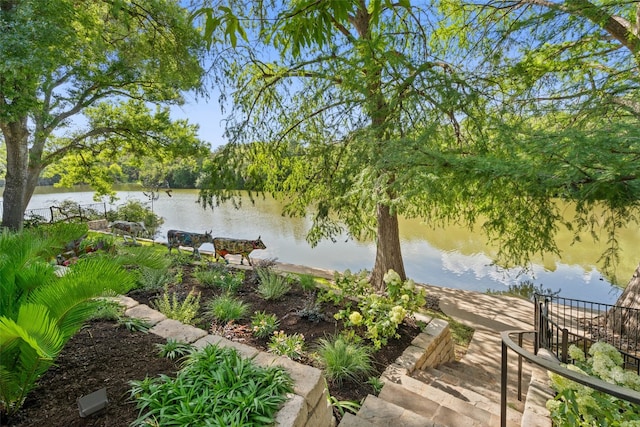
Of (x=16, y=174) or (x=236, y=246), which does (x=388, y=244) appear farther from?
(x=16, y=174)

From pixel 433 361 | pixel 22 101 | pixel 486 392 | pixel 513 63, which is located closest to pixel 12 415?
pixel 433 361

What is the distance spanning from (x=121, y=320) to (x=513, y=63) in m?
5.67

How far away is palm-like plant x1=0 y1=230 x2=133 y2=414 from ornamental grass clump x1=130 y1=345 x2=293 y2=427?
1.60 feet

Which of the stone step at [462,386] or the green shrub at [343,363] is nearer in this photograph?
the green shrub at [343,363]

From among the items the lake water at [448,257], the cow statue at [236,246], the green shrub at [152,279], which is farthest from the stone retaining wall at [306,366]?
the cow statue at [236,246]

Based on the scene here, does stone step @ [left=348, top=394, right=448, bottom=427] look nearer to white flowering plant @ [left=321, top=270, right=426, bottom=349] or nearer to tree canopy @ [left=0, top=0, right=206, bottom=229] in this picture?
white flowering plant @ [left=321, top=270, right=426, bottom=349]

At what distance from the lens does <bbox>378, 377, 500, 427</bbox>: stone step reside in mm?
2182

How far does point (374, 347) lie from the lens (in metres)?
2.94

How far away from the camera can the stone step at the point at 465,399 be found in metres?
2.35

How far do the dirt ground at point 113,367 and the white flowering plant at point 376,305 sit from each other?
166 millimetres

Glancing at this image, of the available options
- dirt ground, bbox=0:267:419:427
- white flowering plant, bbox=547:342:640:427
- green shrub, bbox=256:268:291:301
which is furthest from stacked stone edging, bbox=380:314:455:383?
green shrub, bbox=256:268:291:301

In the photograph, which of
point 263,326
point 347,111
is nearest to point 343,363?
point 263,326

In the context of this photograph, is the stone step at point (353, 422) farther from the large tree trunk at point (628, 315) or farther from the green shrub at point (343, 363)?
the large tree trunk at point (628, 315)

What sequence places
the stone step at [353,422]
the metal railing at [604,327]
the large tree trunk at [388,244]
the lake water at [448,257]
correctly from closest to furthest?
the stone step at [353,422], the metal railing at [604,327], the large tree trunk at [388,244], the lake water at [448,257]
